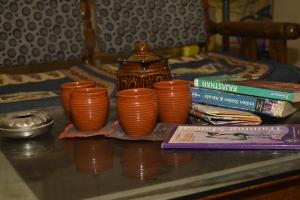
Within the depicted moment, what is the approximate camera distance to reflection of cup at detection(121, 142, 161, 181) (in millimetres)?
763

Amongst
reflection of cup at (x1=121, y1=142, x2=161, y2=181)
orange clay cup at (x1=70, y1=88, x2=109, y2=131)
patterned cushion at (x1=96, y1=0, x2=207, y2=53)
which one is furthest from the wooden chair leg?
reflection of cup at (x1=121, y1=142, x2=161, y2=181)

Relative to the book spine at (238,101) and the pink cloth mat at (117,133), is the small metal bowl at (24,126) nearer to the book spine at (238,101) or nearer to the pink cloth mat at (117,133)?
the pink cloth mat at (117,133)

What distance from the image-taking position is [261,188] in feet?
2.56

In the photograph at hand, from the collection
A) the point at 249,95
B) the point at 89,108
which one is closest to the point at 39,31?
the point at 89,108

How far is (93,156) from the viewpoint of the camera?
865 mm

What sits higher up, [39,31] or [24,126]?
[39,31]

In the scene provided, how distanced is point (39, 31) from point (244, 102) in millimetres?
1338

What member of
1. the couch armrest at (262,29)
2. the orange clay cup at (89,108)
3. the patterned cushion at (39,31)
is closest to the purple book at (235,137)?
the orange clay cup at (89,108)

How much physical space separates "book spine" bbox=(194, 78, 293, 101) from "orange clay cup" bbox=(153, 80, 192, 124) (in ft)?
0.31

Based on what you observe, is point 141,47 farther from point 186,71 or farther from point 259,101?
point 186,71

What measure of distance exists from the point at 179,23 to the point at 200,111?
4.59 ft

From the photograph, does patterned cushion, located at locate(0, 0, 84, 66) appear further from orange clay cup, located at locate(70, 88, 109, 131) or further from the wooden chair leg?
orange clay cup, located at locate(70, 88, 109, 131)

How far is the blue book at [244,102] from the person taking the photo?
0.97m

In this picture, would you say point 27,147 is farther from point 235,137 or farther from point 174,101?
point 235,137
